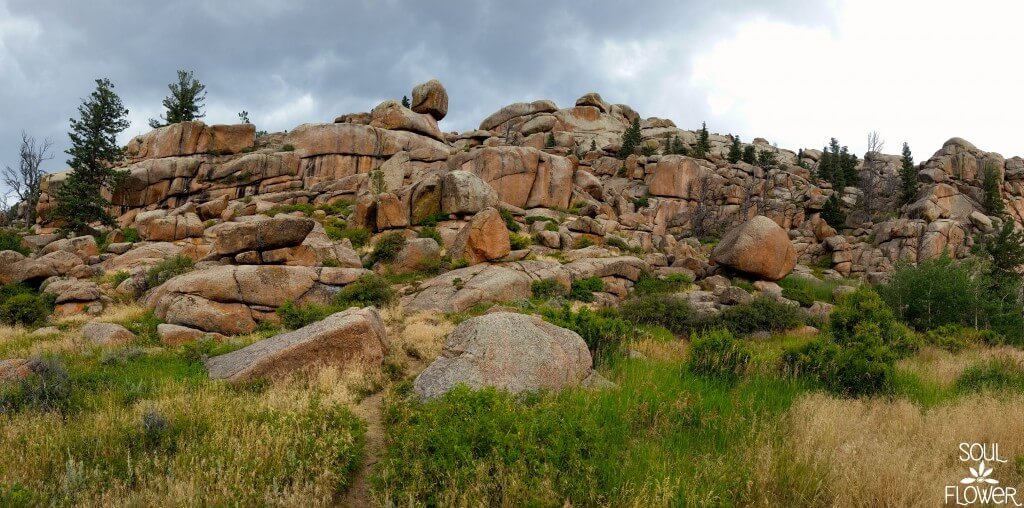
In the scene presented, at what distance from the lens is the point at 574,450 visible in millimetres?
5535

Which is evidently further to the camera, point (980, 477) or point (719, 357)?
point (719, 357)

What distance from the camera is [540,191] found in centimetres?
4331

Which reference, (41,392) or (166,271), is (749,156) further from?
(41,392)

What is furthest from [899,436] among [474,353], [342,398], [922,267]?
[922,267]

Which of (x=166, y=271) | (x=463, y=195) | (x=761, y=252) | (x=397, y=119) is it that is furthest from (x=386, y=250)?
(x=397, y=119)

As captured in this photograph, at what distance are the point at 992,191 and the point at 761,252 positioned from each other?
54.0m

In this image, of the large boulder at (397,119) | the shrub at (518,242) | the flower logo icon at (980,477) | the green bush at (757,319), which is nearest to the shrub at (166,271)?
the shrub at (518,242)

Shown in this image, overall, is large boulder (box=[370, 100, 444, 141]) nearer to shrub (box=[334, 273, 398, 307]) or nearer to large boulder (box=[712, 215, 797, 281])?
shrub (box=[334, 273, 398, 307])

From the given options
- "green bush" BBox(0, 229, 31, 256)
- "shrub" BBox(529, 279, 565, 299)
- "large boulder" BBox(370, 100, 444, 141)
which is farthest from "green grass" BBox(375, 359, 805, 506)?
"large boulder" BBox(370, 100, 444, 141)

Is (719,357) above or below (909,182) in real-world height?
below

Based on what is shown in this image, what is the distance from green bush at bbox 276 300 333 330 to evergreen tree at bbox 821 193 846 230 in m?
61.5

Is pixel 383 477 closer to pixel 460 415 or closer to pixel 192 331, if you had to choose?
pixel 460 415

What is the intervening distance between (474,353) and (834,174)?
77.5m

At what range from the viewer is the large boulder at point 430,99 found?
63.1 meters
